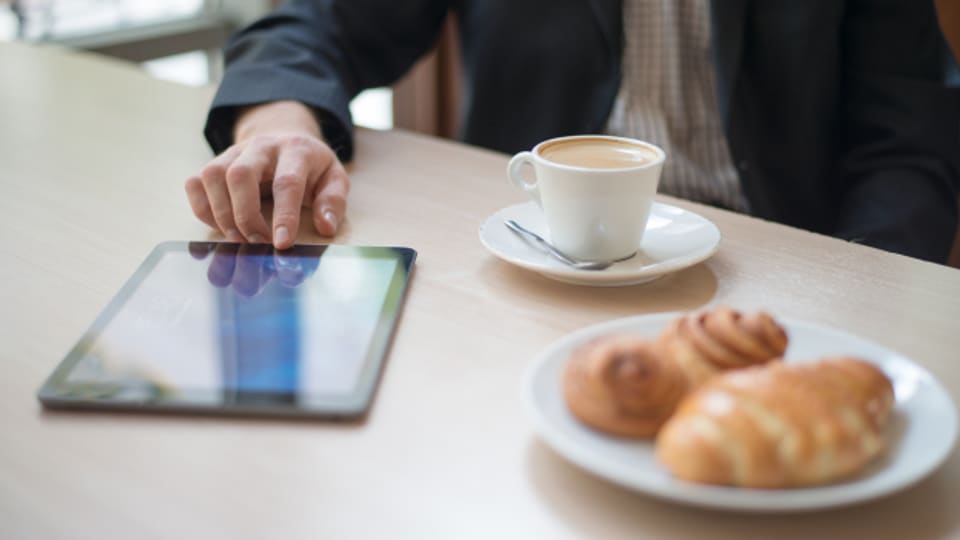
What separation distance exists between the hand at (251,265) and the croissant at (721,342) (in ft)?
0.95

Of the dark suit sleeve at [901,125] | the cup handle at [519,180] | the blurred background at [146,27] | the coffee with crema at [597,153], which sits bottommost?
the blurred background at [146,27]

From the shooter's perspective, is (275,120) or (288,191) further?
(275,120)

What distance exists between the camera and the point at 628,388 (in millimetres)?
403

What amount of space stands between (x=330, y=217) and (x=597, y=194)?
0.23m

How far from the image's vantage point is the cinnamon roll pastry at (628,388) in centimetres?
40

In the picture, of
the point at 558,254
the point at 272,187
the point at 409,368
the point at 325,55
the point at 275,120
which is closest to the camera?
the point at 409,368

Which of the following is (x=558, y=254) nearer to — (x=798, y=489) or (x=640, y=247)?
(x=640, y=247)

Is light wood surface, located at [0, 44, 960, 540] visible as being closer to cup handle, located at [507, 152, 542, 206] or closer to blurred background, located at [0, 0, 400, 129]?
cup handle, located at [507, 152, 542, 206]

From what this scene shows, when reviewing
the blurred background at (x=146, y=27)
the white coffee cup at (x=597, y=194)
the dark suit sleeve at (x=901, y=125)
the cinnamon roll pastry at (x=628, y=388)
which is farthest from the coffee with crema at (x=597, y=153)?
the blurred background at (x=146, y=27)

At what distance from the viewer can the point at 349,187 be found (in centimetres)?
81

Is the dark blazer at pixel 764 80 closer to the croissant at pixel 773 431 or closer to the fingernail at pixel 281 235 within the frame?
the fingernail at pixel 281 235

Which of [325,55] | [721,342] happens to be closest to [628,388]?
[721,342]

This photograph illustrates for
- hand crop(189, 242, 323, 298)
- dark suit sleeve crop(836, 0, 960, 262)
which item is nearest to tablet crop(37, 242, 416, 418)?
hand crop(189, 242, 323, 298)

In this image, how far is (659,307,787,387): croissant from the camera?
42 cm
